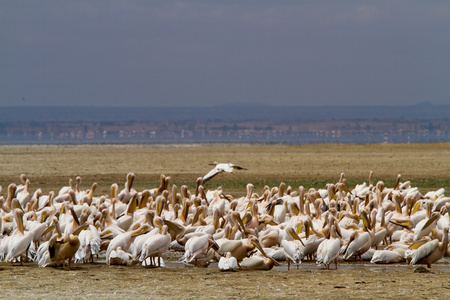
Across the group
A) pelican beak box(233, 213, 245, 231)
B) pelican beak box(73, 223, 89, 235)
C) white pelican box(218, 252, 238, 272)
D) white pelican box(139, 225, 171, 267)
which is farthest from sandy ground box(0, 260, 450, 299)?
pelican beak box(233, 213, 245, 231)

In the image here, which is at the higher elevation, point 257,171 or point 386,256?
point 257,171

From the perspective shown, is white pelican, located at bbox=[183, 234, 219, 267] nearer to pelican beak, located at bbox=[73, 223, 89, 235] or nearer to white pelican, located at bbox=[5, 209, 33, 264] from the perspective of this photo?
pelican beak, located at bbox=[73, 223, 89, 235]

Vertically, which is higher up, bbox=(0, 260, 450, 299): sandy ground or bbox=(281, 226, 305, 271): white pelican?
bbox=(281, 226, 305, 271): white pelican

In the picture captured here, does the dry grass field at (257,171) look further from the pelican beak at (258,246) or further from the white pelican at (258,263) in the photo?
the white pelican at (258,263)

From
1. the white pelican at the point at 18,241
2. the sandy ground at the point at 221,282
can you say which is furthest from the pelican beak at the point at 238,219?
the white pelican at the point at 18,241

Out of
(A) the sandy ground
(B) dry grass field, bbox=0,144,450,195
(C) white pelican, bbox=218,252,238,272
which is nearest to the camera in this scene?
(A) the sandy ground

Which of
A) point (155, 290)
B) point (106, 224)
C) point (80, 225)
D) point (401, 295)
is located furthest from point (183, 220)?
point (401, 295)

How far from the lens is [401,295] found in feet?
22.8

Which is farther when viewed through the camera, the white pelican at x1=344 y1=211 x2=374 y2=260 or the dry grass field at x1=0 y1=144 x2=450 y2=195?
the dry grass field at x1=0 y1=144 x2=450 y2=195

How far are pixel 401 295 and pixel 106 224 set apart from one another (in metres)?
4.95

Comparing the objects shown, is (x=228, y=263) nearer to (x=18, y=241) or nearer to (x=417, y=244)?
(x=417, y=244)

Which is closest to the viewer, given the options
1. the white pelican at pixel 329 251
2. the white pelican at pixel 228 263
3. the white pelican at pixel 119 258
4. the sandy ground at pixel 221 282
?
the sandy ground at pixel 221 282

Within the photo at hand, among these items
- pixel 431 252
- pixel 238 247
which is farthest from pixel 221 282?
pixel 431 252

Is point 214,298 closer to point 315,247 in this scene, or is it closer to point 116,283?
point 116,283
